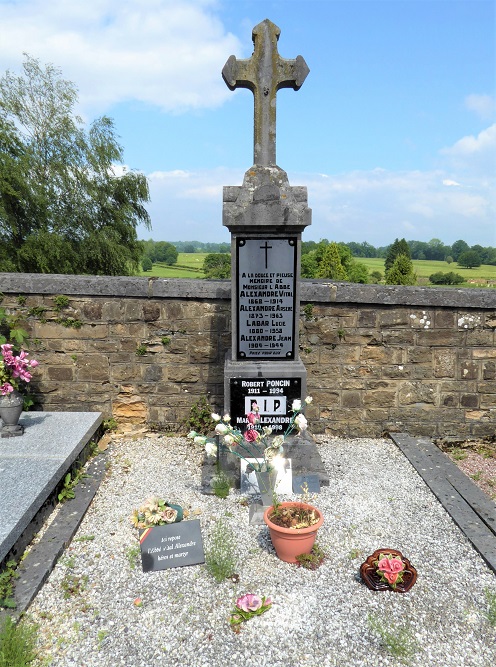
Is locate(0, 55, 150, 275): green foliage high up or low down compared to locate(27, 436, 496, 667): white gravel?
up

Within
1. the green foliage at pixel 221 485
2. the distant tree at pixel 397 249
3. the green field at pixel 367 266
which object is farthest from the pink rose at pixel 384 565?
the green field at pixel 367 266

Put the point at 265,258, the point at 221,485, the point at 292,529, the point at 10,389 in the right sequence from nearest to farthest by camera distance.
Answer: the point at 292,529 → the point at 221,485 → the point at 265,258 → the point at 10,389

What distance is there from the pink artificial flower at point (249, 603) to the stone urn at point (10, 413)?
3224 mm

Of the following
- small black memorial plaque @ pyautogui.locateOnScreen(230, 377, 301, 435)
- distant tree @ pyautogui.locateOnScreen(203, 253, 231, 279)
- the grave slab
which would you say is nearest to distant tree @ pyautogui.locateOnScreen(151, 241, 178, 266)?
distant tree @ pyautogui.locateOnScreen(203, 253, 231, 279)

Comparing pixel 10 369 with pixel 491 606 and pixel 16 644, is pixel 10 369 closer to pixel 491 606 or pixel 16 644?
pixel 16 644

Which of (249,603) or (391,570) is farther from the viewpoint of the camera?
(391,570)

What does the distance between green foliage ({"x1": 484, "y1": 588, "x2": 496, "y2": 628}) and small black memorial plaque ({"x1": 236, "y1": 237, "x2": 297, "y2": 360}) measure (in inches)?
96.5

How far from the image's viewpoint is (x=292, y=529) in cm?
341

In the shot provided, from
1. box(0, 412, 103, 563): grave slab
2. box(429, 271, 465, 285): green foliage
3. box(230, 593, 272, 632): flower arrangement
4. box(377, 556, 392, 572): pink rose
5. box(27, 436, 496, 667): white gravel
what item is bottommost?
box(27, 436, 496, 667): white gravel

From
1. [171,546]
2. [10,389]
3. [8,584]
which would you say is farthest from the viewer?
[10,389]

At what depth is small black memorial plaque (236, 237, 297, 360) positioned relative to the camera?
4.66 m

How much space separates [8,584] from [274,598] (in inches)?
65.7

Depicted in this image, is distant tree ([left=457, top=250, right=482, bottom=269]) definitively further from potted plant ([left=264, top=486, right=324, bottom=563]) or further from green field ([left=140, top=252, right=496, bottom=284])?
potted plant ([left=264, top=486, right=324, bottom=563])

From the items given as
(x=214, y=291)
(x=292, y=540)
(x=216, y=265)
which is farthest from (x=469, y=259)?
(x=292, y=540)
